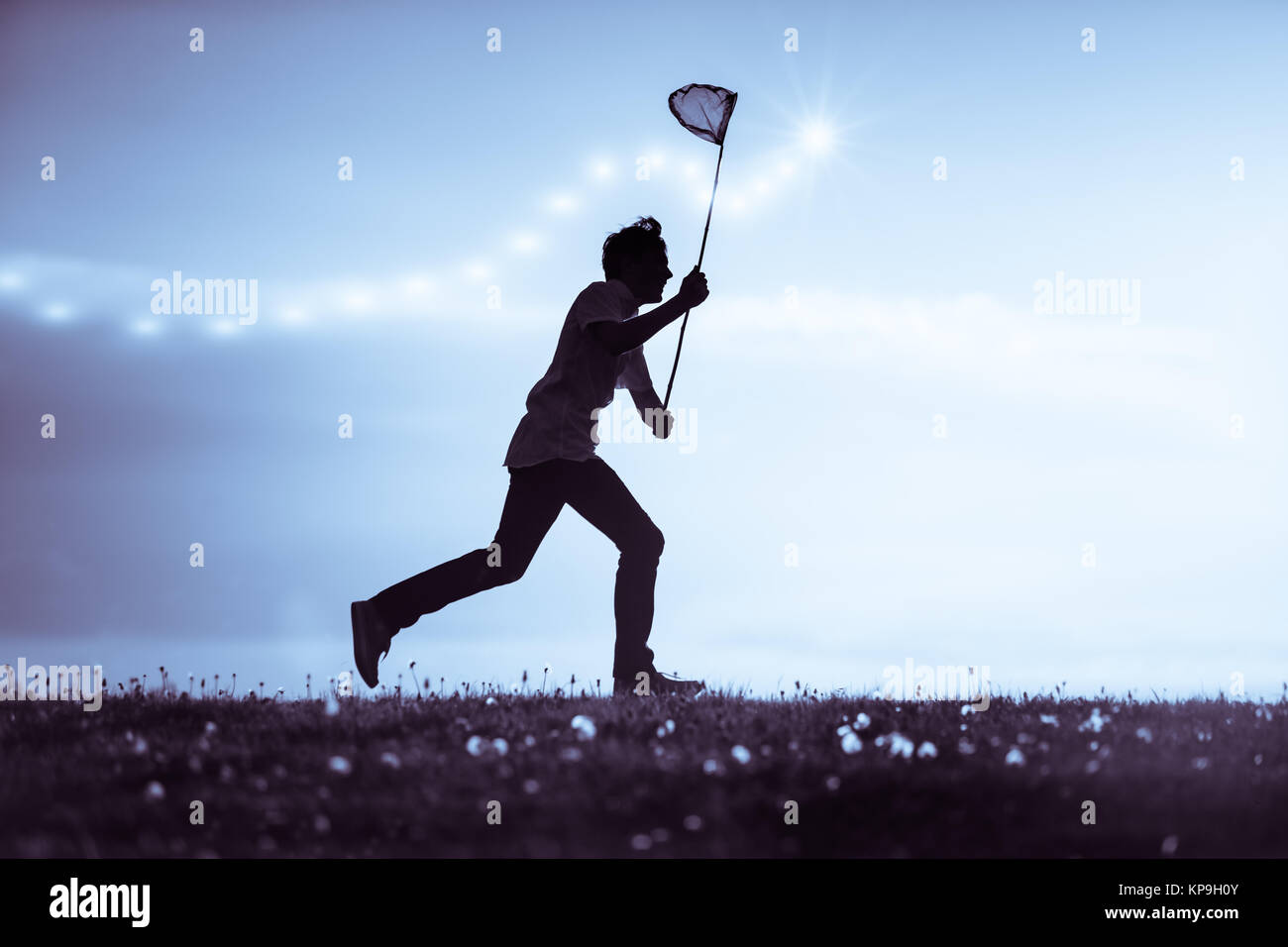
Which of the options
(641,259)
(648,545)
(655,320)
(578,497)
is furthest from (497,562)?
(641,259)

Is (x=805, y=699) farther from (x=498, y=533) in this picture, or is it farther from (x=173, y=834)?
(x=173, y=834)

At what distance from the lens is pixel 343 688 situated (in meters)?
9.12

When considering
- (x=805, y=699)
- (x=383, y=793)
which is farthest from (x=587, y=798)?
(x=805, y=699)

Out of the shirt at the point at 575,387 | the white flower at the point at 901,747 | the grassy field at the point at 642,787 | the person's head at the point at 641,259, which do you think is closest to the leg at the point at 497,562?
the shirt at the point at 575,387

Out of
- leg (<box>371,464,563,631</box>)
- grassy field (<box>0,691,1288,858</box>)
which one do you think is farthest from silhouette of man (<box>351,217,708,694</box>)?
grassy field (<box>0,691,1288,858</box>)

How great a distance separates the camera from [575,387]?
8.89 m

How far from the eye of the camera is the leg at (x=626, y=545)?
889cm

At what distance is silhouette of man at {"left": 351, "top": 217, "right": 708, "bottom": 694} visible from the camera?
28.7 feet

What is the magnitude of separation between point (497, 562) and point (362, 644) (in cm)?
129

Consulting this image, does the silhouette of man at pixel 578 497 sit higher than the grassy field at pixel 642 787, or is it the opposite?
the silhouette of man at pixel 578 497

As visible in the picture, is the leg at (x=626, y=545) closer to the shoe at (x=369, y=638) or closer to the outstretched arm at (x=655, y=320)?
the outstretched arm at (x=655, y=320)

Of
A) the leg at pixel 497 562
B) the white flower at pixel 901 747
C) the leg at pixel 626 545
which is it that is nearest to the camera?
the white flower at pixel 901 747
